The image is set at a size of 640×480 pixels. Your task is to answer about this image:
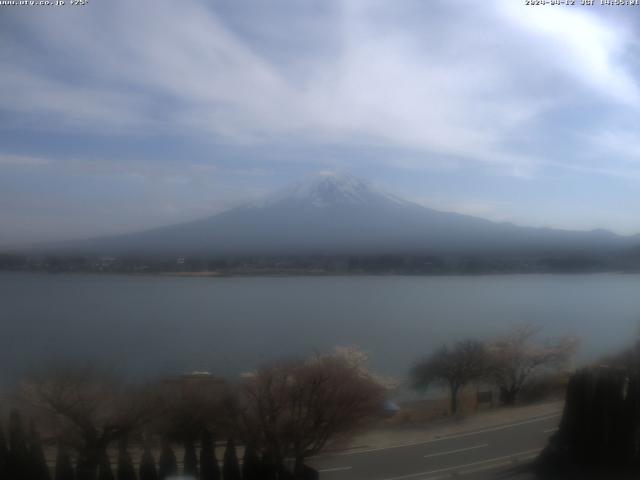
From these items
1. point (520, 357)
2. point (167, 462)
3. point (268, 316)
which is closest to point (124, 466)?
point (167, 462)

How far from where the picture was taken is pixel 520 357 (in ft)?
13.0

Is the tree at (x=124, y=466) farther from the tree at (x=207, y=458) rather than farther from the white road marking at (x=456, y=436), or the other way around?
the white road marking at (x=456, y=436)

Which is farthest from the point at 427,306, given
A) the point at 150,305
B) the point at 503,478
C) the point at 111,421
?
the point at 111,421

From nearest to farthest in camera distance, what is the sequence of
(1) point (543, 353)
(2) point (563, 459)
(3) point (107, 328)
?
(3) point (107, 328) < (2) point (563, 459) < (1) point (543, 353)

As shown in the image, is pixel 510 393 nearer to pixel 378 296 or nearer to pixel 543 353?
pixel 543 353

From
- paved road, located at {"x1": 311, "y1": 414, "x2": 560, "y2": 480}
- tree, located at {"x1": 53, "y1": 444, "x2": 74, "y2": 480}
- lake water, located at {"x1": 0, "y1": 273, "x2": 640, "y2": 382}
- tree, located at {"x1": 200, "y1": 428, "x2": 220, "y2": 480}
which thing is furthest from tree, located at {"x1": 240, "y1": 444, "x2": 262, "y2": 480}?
tree, located at {"x1": 53, "y1": 444, "x2": 74, "y2": 480}

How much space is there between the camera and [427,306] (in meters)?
4.16

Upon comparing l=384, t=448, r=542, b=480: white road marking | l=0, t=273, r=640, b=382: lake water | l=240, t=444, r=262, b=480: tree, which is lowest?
l=384, t=448, r=542, b=480: white road marking

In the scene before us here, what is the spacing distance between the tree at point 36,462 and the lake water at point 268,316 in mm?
341

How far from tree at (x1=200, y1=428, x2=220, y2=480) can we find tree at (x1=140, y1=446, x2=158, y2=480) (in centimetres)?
24

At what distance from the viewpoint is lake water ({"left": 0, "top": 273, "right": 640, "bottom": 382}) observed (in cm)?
336

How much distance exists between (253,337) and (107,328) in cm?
81

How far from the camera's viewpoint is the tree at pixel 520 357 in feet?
13.0

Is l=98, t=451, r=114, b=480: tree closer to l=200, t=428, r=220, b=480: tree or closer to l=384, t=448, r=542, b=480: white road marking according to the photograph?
l=200, t=428, r=220, b=480: tree
